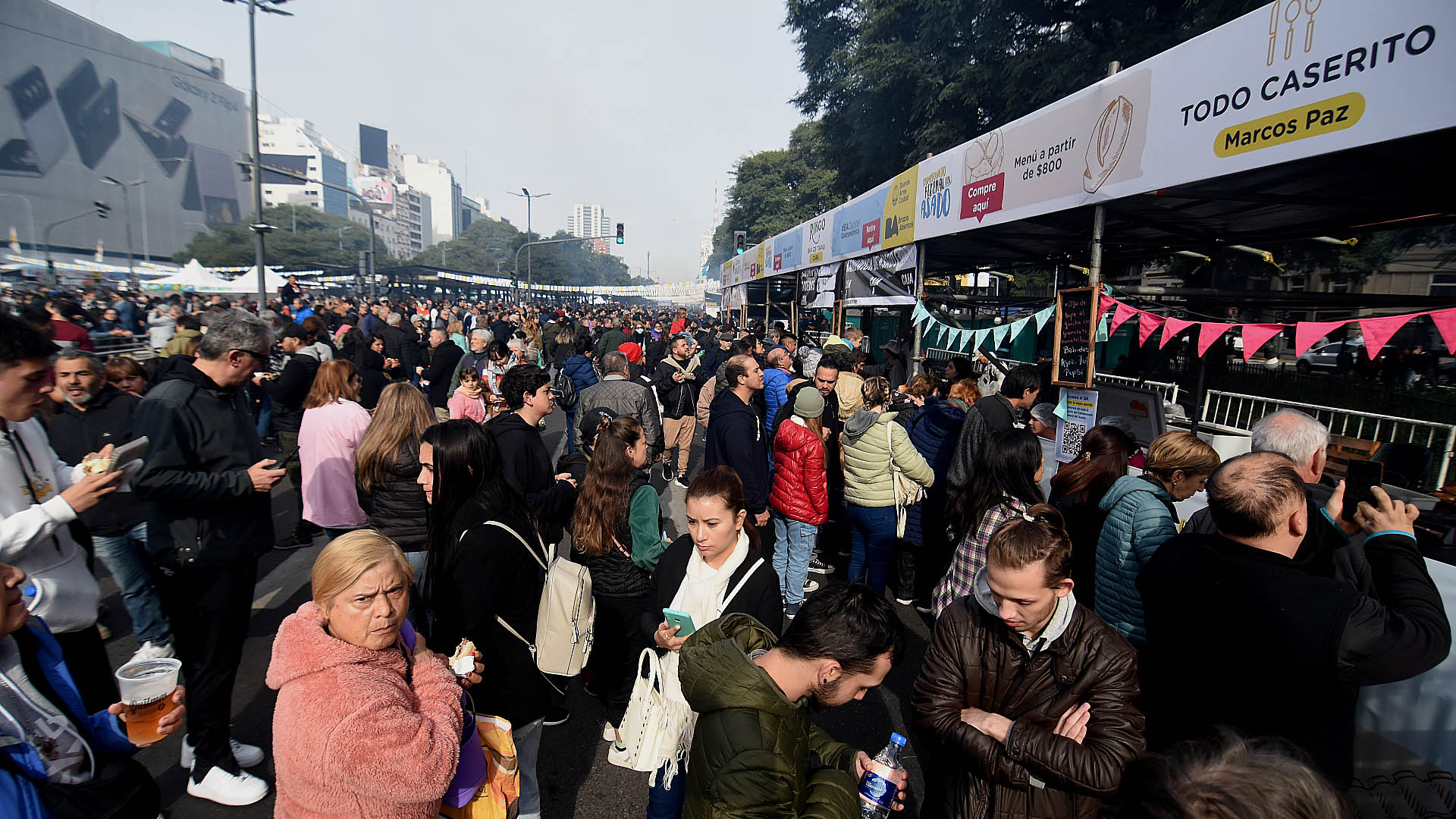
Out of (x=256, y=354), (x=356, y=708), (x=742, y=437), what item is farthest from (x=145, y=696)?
(x=742, y=437)

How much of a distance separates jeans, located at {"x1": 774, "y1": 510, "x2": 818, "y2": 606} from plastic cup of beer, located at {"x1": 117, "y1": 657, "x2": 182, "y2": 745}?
3.47m

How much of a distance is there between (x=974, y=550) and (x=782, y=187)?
53011 millimetres

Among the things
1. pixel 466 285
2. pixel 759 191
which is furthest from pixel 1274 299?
pixel 466 285

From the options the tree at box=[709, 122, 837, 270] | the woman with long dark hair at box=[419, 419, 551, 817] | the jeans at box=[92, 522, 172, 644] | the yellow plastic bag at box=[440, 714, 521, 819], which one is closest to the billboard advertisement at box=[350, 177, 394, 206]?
the tree at box=[709, 122, 837, 270]

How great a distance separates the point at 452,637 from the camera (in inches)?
98.3

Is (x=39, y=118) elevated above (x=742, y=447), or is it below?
above

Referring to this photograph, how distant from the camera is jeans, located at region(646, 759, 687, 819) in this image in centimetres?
241

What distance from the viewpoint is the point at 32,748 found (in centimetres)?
155

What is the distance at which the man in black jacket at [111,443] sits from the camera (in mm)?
3967

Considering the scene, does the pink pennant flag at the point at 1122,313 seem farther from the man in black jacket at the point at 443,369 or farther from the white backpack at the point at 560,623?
the man in black jacket at the point at 443,369

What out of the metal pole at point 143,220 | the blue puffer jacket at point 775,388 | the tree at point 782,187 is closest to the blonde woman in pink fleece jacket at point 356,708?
the blue puffer jacket at point 775,388

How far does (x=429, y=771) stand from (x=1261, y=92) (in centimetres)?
554

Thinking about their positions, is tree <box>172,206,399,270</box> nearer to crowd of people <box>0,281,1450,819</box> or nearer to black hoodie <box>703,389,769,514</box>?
black hoodie <box>703,389,769,514</box>

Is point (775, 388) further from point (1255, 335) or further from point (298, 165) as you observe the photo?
point (298, 165)
